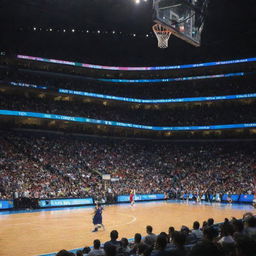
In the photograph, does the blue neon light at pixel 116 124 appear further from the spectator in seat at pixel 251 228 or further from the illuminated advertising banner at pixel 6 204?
the spectator in seat at pixel 251 228

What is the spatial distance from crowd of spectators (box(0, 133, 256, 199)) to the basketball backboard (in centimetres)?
2094

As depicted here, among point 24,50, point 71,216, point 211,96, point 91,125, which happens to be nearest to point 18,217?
point 71,216

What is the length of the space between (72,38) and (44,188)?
83.6 ft

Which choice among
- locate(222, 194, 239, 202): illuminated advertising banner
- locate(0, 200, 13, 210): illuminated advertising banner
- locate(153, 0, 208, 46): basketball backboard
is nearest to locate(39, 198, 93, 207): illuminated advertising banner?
locate(0, 200, 13, 210): illuminated advertising banner

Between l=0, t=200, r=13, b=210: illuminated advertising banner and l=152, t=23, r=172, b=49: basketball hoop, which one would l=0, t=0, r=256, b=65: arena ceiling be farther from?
l=0, t=200, r=13, b=210: illuminated advertising banner

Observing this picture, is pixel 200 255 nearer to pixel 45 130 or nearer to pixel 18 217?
pixel 18 217

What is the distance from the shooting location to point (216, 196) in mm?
37719

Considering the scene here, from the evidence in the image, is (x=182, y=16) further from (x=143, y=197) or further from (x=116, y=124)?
(x=116, y=124)

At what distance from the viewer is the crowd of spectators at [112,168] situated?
105 ft

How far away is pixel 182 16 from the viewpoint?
1232cm

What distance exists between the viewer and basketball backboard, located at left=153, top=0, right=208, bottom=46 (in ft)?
38.6

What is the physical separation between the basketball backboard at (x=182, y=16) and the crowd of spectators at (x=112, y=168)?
20.9m

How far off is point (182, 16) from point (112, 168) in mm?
30580

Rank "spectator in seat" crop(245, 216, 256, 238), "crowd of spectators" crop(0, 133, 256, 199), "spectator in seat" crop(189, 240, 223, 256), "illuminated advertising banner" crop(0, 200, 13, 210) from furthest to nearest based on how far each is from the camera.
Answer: "crowd of spectators" crop(0, 133, 256, 199)
"illuminated advertising banner" crop(0, 200, 13, 210)
"spectator in seat" crop(245, 216, 256, 238)
"spectator in seat" crop(189, 240, 223, 256)
